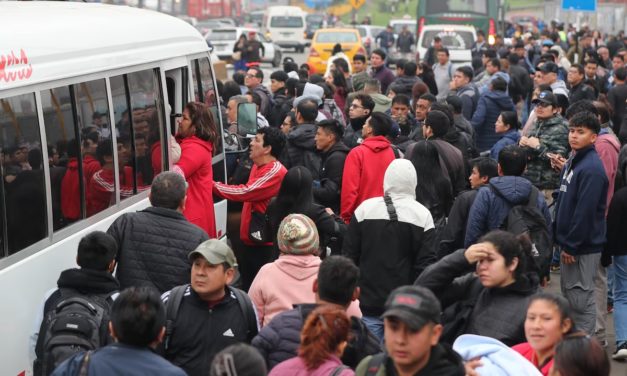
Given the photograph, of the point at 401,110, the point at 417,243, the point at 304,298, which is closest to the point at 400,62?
the point at 401,110

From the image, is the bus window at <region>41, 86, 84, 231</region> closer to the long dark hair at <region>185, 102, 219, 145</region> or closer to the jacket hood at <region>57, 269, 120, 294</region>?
the jacket hood at <region>57, 269, 120, 294</region>

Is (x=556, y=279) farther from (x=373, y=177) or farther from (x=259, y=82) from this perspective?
(x=259, y=82)

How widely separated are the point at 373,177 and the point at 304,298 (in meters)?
3.25

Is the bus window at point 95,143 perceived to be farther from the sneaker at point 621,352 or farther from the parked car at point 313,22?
the parked car at point 313,22

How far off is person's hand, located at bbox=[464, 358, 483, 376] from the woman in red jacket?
4084 millimetres

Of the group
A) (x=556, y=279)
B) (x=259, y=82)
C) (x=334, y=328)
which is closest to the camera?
(x=334, y=328)

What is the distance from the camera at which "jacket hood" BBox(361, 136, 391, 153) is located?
939cm

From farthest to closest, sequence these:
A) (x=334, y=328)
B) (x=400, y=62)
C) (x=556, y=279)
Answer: (x=400, y=62) → (x=556, y=279) → (x=334, y=328)

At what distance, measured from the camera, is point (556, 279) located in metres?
11.9

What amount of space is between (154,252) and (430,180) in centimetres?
304

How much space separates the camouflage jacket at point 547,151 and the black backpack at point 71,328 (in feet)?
19.6

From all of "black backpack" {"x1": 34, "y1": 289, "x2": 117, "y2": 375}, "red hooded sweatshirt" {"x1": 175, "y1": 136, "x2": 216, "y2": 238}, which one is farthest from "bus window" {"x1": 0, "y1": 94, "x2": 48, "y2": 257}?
"red hooded sweatshirt" {"x1": 175, "y1": 136, "x2": 216, "y2": 238}

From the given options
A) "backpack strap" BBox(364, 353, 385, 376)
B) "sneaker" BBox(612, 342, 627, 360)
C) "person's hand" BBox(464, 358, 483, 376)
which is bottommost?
"sneaker" BBox(612, 342, 627, 360)

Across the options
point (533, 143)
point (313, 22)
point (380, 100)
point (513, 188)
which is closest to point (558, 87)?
point (380, 100)
